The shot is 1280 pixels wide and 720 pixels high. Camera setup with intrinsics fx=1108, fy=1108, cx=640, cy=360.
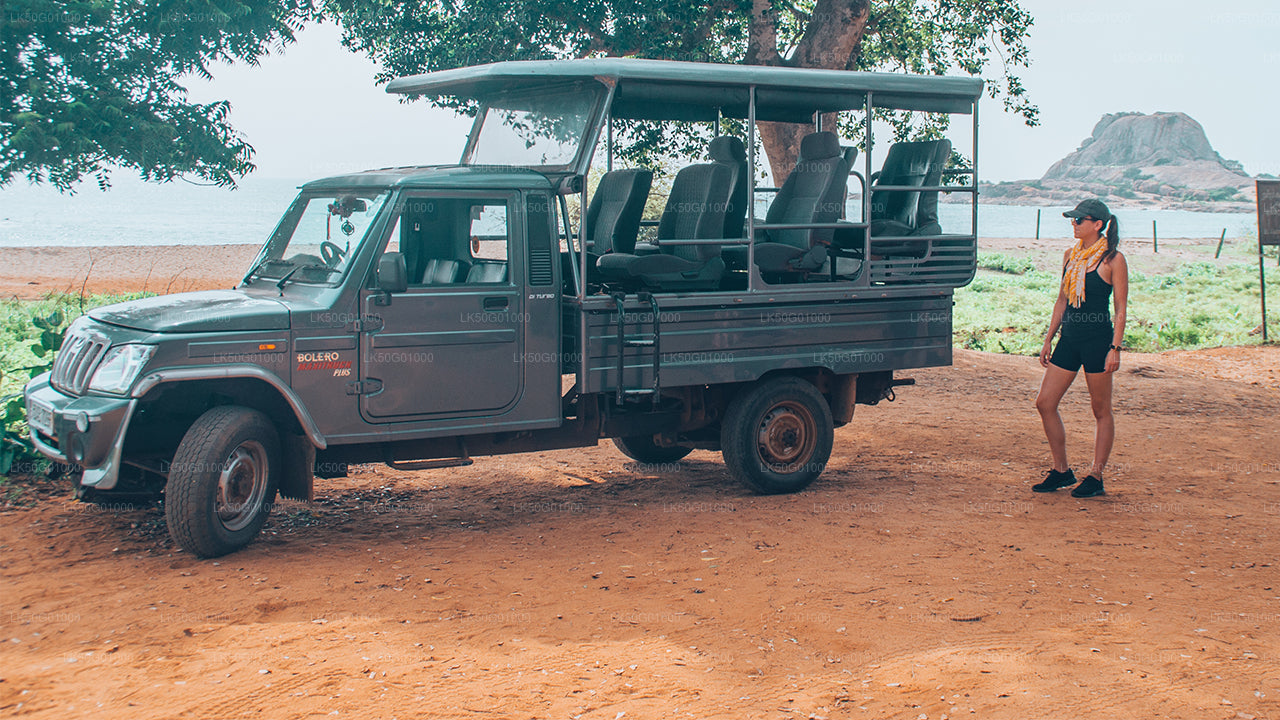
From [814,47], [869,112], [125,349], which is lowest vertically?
[125,349]

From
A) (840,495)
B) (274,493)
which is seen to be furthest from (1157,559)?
(274,493)

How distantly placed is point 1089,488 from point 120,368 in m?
6.17

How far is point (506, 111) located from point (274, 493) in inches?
123

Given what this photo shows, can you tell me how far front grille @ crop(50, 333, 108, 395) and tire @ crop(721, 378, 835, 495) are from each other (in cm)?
396

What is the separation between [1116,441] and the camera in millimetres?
9828

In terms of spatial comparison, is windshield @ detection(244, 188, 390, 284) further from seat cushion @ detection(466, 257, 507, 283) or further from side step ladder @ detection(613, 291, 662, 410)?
side step ladder @ detection(613, 291, 662, 410)

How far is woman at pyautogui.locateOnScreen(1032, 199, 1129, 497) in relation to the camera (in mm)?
7422

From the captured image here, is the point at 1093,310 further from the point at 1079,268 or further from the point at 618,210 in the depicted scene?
the point at 618,210

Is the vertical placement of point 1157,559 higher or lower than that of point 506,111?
lower

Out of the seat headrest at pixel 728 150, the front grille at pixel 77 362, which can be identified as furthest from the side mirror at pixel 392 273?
the seat headrest at pixel 728 150

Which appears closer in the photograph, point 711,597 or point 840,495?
point 711,597

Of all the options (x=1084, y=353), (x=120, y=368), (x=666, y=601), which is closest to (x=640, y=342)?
(x=666, y=601)

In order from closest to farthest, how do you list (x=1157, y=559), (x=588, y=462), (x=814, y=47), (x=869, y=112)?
(x=1157, y=559), (x=869, y=112), (x=588, y=462), (x=814, y=47)

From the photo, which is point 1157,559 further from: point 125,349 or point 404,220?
point 125,349
